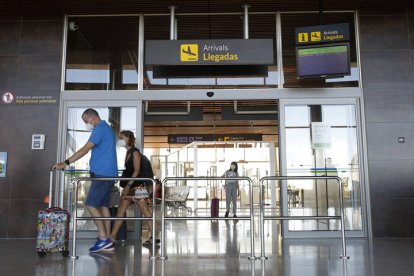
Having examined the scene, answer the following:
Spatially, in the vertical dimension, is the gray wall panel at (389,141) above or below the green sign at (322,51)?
below

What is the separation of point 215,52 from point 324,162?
2.31m

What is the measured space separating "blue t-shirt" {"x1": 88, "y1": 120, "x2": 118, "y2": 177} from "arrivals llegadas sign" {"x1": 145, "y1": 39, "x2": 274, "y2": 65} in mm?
1615

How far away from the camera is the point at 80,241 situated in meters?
6.05

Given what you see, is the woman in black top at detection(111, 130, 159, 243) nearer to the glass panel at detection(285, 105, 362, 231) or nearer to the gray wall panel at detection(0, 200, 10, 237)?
the gray wall panel at detection(0, 200, 10, 237)

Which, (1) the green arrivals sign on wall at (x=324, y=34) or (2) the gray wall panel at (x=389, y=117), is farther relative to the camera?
(2) the gray wall panel at (x=389, y=117)

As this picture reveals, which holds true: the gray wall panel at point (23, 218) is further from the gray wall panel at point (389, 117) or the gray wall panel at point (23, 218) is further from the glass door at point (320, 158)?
the gray wall panel at point (389, 117)

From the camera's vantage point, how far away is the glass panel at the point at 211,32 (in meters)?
6.73

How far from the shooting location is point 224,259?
14.8 feet

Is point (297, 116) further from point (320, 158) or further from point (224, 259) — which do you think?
point (224, 259)

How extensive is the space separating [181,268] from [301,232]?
2.80 metres

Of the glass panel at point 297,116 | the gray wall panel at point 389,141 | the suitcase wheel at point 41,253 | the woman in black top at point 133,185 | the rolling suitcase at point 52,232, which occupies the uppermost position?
the glass panel at point 297,116

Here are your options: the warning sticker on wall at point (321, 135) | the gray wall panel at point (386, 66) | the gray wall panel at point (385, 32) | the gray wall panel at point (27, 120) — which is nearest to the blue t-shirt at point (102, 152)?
the gray wall panel at point (27, 120)

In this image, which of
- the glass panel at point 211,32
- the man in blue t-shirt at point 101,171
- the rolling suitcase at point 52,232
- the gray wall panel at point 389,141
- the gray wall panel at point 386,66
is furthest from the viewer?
the glass panel at point 211,32

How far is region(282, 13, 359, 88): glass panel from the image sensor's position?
655 cm
